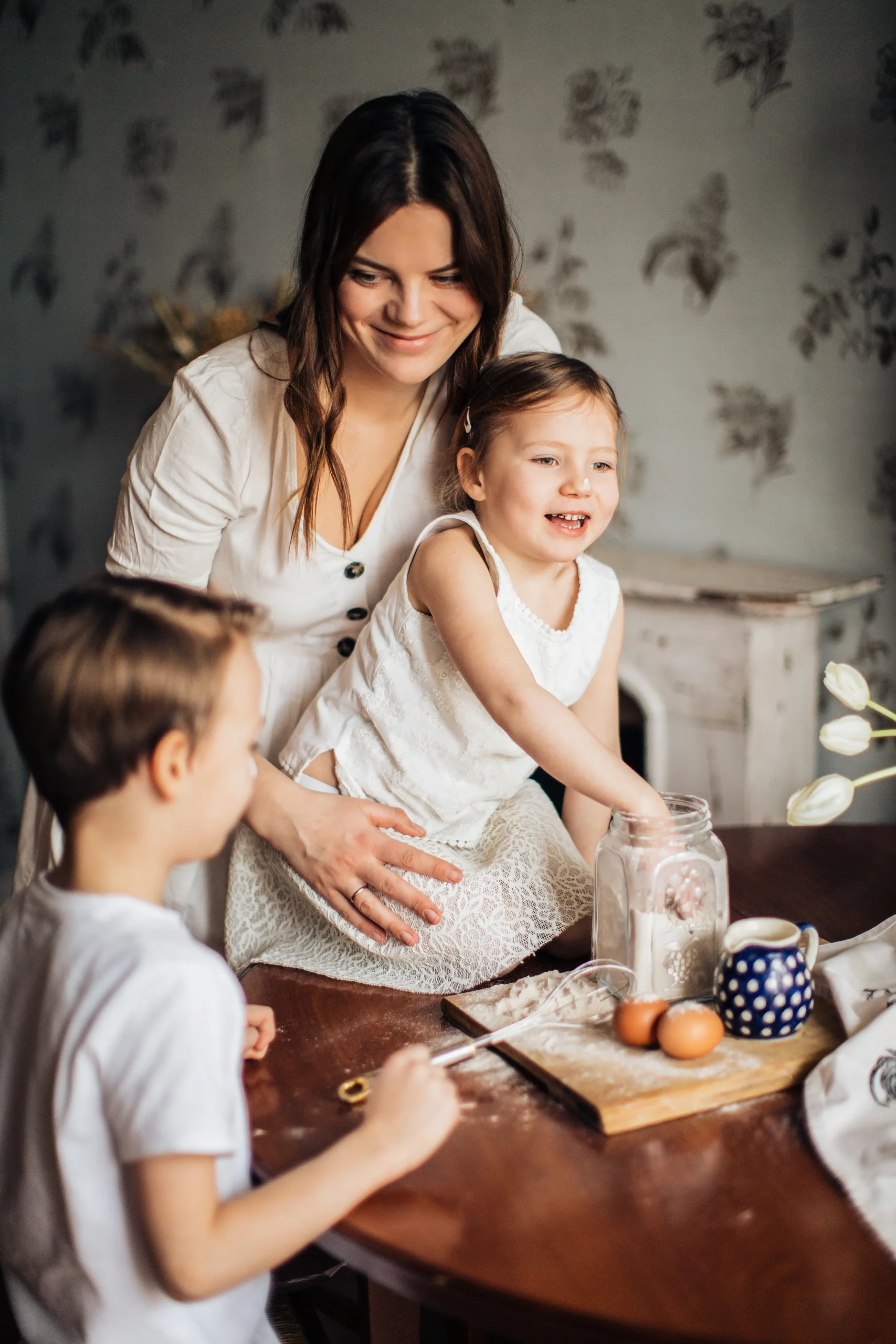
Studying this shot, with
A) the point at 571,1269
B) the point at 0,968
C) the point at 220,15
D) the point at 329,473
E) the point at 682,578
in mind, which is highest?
the point at 220,15

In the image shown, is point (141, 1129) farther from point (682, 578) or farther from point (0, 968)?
point (682, 578)

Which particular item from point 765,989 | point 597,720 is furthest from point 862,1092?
point 597,720

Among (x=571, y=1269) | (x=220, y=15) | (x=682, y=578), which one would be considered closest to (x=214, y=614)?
(x=571, y=1269)

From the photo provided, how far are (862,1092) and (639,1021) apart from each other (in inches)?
7.1

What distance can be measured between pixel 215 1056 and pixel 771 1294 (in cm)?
38

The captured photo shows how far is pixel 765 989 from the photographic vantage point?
96 cm

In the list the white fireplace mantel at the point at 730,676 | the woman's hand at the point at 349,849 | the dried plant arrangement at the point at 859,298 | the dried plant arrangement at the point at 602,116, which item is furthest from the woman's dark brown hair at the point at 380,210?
the dried plant arrangement at the point at 602,116

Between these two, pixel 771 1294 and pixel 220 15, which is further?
pixel 220 15

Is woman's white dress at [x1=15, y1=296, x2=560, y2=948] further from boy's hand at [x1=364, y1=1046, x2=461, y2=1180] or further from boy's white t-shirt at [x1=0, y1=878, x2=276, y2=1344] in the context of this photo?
boy's hand at [x1=364, y1=1046, x2=461, y2=1180]

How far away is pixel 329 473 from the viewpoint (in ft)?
5.04

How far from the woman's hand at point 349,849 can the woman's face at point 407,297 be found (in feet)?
1.70

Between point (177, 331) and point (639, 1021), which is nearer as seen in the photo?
point (639, 1021)

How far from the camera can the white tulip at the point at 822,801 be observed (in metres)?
1.00

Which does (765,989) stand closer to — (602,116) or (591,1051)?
(591,1051)
